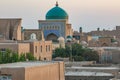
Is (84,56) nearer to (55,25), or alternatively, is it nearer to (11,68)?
(55,25)

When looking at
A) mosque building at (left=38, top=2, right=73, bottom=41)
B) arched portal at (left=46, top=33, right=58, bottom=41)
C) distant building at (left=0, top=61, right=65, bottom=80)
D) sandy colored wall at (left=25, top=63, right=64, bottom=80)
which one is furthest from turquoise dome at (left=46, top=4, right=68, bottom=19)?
distant building at (left=0, top=61, right=65, bottom=80)

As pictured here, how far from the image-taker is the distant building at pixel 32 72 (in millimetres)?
13891

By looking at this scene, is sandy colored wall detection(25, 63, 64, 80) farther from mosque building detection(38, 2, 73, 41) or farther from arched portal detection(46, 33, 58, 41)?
arched portal detection(46, 33, 58, 41)

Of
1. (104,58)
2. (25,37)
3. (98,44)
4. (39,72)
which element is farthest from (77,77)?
(98,44)

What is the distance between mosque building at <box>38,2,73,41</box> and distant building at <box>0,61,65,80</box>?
39.0m

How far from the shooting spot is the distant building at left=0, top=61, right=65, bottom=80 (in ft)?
45.6

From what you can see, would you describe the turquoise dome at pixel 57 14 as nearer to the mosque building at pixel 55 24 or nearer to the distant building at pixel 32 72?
the mosque building at pixel 55 24

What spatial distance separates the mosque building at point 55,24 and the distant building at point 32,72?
1535 inches

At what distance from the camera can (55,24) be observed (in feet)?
186

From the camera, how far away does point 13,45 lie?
29.0 meters

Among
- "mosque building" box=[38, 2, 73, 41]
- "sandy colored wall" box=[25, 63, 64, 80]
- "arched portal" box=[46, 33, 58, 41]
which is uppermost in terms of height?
"mosque building" box=[38, 2, 73, 41]

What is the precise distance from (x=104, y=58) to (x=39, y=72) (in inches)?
991

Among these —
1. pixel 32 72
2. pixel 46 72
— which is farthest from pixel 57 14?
pixel 32 72

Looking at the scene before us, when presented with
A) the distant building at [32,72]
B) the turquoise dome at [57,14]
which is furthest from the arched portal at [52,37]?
the distant building at [32,72]
